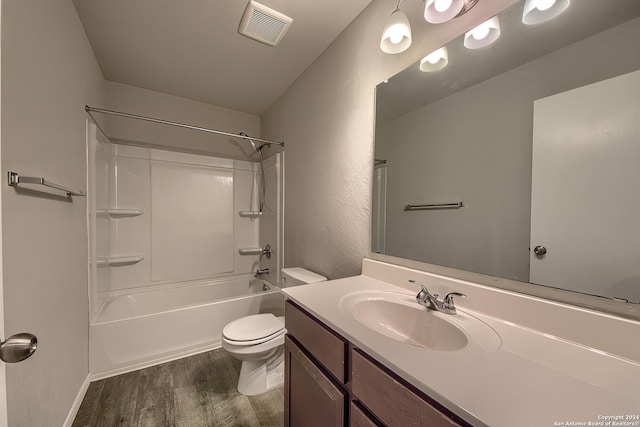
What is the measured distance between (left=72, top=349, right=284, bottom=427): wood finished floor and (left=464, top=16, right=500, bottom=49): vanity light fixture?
85.5 inches

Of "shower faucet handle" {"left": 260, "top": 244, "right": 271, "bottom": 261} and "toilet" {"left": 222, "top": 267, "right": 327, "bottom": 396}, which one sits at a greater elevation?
"shower faucet handle" {"left": 260, "top": 244, "right": 271, "bottom": 261}

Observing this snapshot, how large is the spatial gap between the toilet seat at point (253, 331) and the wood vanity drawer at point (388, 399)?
0.96 meters

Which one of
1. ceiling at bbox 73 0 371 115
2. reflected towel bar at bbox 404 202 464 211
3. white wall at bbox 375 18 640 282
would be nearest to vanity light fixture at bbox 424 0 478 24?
white wall at bbox 375 18 640 282

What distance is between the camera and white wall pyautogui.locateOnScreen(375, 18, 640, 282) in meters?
0.75

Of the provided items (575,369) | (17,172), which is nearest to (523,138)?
(575,369)

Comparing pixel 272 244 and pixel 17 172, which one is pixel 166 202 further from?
pixel 17 172

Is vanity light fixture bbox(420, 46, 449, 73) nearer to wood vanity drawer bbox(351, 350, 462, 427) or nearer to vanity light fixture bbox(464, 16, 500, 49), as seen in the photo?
vanity light fixture bbox(464, 16, 500, 49)

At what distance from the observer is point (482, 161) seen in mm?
972

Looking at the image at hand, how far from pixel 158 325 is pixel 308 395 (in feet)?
5.16

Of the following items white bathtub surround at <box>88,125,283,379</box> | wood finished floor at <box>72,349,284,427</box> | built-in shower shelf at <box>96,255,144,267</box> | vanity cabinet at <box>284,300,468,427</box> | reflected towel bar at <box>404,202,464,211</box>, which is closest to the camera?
vanity cabinet at <box>284,300,468,427</box>

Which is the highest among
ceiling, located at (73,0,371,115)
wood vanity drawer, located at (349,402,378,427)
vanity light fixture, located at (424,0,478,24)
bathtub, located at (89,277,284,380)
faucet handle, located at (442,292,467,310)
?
ceiling, located at (73,0,371,115)

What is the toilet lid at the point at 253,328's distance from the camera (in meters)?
1.51

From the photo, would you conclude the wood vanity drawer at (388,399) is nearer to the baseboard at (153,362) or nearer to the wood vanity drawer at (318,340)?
the wood vanity drawer at (318,340)

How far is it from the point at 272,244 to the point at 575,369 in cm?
241
